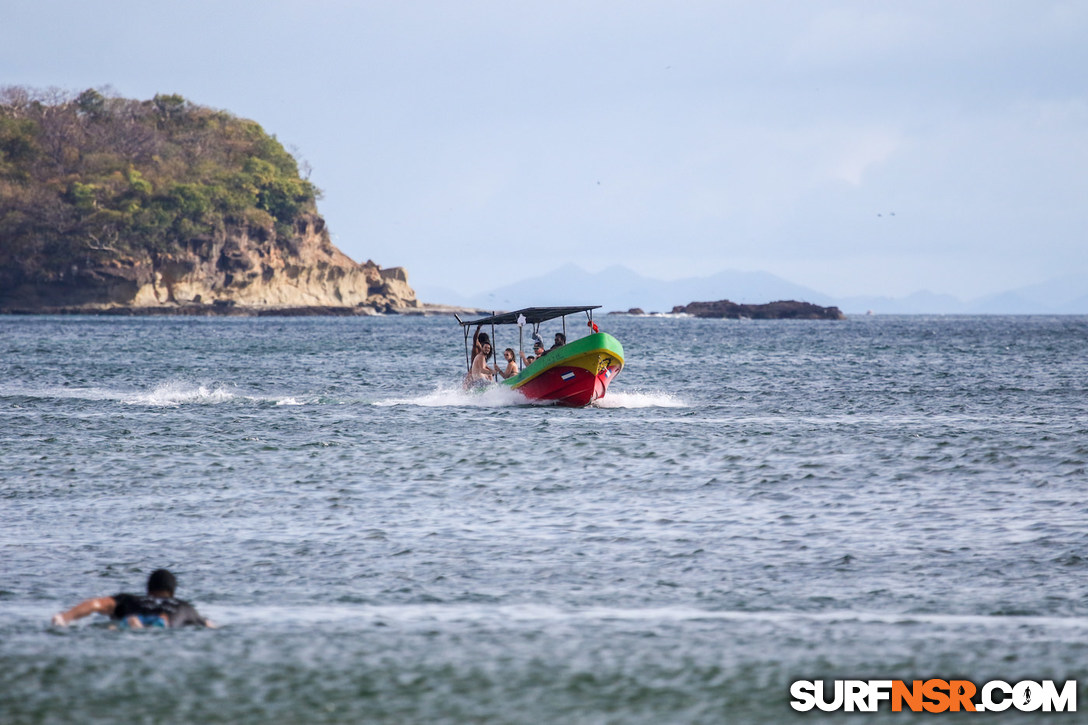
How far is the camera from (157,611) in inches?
388

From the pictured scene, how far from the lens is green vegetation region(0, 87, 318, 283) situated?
126875 millimetres

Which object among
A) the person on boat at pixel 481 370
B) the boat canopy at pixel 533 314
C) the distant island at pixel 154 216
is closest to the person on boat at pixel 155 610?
the boat canopy at pixel 533 314

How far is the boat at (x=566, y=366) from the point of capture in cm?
2720

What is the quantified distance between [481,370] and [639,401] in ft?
15.6

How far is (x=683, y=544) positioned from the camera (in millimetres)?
13289

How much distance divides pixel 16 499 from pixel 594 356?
14286 millimetres

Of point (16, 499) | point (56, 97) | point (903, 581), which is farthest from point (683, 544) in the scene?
point (56, 97)

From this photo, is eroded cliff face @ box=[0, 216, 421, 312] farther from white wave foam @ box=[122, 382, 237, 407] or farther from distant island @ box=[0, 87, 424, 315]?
white wave foam @ box=[122, 382, 237, 407]

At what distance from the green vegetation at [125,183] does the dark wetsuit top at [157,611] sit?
413 feet

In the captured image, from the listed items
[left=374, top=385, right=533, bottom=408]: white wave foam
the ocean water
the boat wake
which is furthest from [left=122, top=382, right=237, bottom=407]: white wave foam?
[left=374, top=385, right=533, bottom=408]: white wave foam

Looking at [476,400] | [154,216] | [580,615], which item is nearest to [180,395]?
[476,400]

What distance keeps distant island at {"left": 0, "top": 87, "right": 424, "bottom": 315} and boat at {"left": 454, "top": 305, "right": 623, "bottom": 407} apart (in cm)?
10876

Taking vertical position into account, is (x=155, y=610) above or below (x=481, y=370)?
below

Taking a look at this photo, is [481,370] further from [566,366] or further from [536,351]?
[566,366]
